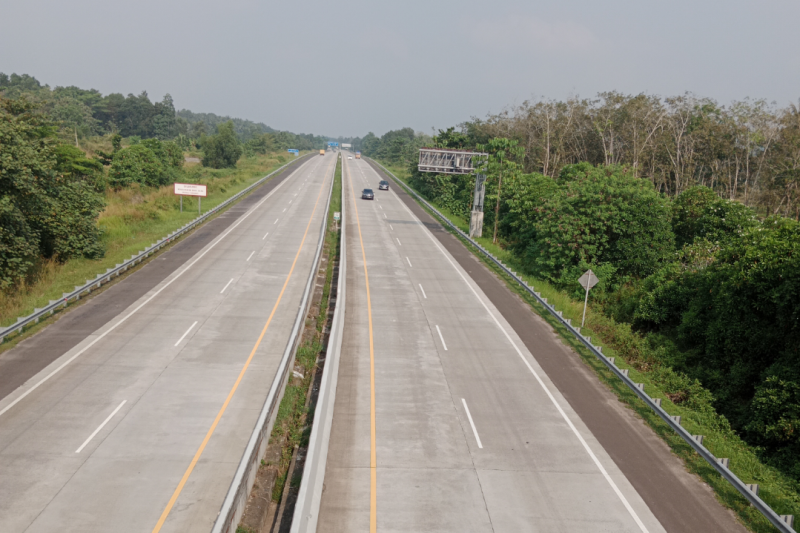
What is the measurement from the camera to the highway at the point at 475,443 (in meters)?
11.4

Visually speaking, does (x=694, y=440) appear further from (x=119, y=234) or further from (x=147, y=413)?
(x=119, y=234)

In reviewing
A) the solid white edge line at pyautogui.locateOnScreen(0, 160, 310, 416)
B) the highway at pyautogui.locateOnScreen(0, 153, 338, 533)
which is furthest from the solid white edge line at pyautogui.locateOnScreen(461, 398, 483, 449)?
the solid white edge line at pyautogui.locateOnScreen(0, 160, 310, 416)

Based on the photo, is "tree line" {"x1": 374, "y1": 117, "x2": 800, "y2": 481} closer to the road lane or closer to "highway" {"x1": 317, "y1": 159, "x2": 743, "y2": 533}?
"highway" {"x1": 317, "y1": 159, "x2": 743, "y2": 533}

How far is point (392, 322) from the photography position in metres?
23.5

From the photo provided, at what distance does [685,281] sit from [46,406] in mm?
25614

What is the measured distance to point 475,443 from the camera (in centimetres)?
1417

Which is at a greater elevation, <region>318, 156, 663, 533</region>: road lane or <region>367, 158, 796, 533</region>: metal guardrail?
<region>367, 158, 796, 533</region>: metal guardrail

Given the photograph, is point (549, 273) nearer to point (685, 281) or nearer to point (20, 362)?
point (685, 281)

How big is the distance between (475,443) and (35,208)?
85.5 ft

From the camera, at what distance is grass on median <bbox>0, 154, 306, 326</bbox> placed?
2422cm

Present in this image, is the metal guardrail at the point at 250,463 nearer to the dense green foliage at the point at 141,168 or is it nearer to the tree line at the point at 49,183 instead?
the tree line at the point at 49,183

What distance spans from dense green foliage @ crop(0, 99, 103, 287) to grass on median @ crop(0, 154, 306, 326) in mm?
840

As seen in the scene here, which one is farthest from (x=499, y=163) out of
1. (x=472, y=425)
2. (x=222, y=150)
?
(x=222, y=150)

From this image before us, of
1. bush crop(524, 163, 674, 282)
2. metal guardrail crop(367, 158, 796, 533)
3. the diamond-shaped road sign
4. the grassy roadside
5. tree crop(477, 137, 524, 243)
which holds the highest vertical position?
tree crop(477, 137, 524, 243)
